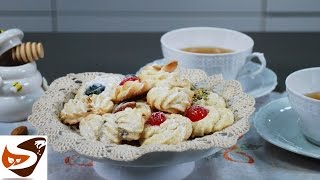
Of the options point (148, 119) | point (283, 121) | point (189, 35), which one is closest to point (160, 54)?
point (189, 35)

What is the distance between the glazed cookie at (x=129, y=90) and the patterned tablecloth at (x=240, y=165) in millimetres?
121

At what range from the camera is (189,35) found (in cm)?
136

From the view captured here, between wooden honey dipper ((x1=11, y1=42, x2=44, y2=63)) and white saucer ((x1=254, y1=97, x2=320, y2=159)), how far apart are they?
1.37ft

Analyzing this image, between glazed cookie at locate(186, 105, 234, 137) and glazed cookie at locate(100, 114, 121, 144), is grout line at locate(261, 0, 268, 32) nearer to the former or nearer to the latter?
glazed cookie at locate(186, 105, 234, 137)

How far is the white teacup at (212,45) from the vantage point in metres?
1.21

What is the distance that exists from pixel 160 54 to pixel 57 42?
256 millimetres

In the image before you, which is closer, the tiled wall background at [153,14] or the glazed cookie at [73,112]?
the glazed cookie at [73,112]

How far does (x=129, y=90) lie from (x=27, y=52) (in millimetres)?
261

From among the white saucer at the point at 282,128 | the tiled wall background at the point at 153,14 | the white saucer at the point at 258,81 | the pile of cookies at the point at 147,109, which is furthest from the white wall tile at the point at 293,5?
the pile of cookies at the point at 147,109

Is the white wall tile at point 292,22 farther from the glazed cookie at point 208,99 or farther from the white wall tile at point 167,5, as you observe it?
the glazed cookie at point 208,99

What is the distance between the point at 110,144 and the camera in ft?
2.82

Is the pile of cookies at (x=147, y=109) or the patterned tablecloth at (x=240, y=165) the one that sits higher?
the pile of cookies at (x=147, y=109)

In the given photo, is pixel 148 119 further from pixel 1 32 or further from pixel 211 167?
pixel 1 32

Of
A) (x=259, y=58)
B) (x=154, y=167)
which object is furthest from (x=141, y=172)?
(x=259, y=58)
